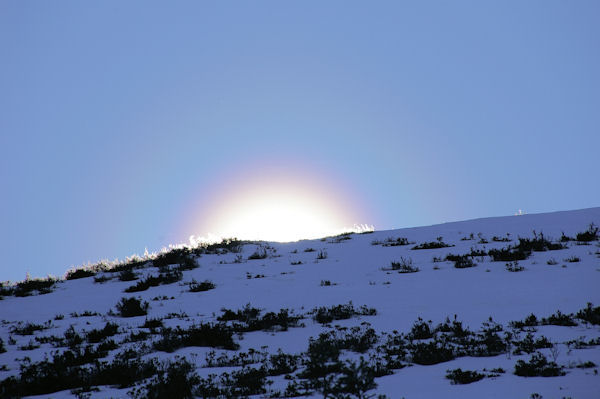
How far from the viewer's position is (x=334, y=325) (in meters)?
8.82

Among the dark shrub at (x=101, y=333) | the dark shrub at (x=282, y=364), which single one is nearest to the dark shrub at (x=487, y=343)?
the dark shrub at (x=282, y=364)

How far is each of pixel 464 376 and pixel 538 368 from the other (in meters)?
Result: 0.90

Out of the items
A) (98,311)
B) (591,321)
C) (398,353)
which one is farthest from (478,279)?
(98,311)

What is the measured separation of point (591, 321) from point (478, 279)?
153 inches

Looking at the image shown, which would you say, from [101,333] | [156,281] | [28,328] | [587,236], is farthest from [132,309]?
[587,236]

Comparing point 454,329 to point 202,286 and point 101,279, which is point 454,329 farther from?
point 101,279

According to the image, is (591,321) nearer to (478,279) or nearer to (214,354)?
(478,279)

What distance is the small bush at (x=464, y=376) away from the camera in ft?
18.0

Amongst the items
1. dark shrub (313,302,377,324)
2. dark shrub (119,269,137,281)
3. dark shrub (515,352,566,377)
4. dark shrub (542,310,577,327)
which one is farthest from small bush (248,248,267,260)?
dark shrub (515,352,566,377)

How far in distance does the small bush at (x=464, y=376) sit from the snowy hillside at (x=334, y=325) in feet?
0.06

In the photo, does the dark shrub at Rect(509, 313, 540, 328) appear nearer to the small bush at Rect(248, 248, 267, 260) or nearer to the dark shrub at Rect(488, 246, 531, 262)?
the dark shrub at Rect(488, 246, 531, 262)

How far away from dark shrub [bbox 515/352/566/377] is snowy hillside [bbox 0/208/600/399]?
18 mm

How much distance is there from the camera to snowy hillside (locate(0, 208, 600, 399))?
5.62m

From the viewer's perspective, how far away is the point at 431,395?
199 inches
